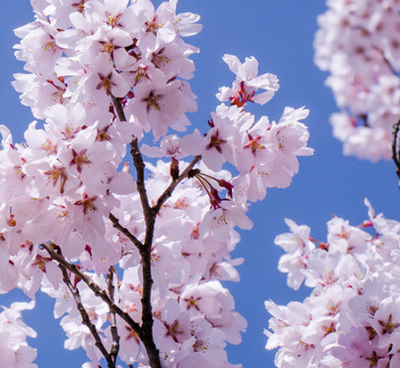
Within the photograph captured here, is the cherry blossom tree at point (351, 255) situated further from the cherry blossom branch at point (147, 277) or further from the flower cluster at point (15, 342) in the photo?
the flower cluster at point (15, 342)

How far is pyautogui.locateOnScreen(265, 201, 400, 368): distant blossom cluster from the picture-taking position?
2.54m

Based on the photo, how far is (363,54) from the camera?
286 inches

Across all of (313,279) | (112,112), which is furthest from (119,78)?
(313,279)

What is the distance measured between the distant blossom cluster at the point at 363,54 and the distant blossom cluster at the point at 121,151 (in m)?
4.38

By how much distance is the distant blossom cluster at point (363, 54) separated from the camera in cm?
688

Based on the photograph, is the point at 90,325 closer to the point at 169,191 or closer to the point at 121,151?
the point at 169,191

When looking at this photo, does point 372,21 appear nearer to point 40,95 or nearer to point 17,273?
point 40,95

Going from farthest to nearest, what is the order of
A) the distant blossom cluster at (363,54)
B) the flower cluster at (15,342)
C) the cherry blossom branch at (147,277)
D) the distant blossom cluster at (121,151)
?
the distant blossom cluster at (363,54), the flower cluster at (15,342), the cherry blossom branch at (147,277), the distant blossom cluster at (121,151)

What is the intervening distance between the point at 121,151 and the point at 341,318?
4.90 feet

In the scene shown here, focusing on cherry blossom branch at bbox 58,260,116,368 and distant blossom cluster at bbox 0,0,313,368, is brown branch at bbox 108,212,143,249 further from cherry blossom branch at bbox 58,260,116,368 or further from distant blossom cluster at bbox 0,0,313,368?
cherry blossom branch at bbox 58,260,116,368

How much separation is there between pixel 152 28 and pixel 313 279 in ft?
6.68

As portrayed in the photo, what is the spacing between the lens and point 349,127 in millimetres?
9938

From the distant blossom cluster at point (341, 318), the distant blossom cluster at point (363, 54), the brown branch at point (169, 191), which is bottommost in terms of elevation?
the distant blossom cluster at point (341, 318)

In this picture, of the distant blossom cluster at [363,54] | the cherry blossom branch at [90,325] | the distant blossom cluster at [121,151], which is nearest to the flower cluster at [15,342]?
the distant blossom cluster at [121,151]
